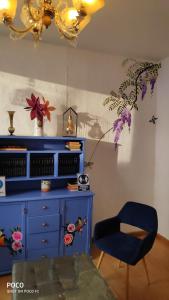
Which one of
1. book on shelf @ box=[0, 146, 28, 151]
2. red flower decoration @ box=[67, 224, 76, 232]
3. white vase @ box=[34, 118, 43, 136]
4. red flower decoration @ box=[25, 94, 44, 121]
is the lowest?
red flower decoration @ box=[67, 224, 76, 232]

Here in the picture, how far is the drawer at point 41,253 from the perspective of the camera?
246 centimetres

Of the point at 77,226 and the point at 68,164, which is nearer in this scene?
the point at 77,226

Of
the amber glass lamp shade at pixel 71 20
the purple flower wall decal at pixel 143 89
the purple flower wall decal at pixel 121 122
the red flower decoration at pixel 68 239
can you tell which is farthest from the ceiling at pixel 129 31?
the red flower decoration at pixel 68 239

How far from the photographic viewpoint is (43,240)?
2.50m

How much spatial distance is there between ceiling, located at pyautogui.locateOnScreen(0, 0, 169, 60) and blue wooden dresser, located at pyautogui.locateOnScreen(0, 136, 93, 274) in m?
1.15

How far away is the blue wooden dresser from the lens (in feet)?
7.88

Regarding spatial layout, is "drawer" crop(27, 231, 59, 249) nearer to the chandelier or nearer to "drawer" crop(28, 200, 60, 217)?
"drawer" crop(28, 200, 60, 217)

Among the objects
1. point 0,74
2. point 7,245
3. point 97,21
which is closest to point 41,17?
point 97,21

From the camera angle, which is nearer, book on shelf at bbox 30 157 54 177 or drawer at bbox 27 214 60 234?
drawer at bbox 27 214 60 234

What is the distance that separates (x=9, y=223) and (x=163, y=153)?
7.11 ft

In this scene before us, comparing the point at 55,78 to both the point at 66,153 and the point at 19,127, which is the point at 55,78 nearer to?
the point at 19,127

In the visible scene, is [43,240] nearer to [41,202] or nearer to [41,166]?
[41,202]

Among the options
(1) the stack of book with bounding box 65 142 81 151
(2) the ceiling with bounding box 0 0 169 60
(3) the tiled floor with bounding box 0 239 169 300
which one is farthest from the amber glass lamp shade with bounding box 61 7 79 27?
(3) the tiled floor with bounding box 0 239 169 300

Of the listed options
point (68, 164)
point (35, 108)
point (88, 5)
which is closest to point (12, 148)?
point (35, 108)
